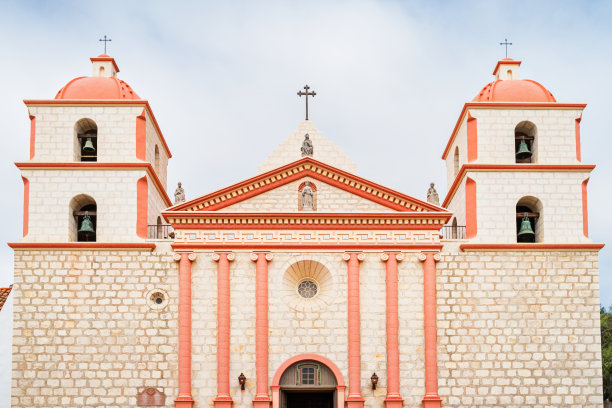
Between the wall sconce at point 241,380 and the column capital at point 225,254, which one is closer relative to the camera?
the wall sconce at point 241,380

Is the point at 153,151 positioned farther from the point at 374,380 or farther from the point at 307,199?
the point at 374,380

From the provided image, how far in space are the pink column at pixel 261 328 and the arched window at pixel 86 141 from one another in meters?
6.96

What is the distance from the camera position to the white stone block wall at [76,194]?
32656mm

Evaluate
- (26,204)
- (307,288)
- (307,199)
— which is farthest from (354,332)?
(26,204)

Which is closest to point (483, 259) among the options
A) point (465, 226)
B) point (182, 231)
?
point (465, 226)

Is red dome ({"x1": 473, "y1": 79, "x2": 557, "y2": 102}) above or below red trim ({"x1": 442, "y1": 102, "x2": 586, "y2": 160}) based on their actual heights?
above

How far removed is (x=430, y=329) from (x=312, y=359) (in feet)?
13.0

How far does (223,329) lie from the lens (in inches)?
1246

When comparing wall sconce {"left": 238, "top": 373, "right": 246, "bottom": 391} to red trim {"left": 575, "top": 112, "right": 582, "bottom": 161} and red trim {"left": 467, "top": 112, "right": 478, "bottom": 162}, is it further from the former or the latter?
red trim {"left": 575, "top": 112, "right": 582, "bottom": 161}

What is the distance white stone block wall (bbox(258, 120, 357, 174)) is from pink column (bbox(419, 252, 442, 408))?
5.13 metres

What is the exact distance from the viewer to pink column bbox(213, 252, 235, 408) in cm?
3122

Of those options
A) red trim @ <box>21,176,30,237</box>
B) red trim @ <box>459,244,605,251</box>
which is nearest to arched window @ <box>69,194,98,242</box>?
red trim @ <box>21,176,30,237</box>

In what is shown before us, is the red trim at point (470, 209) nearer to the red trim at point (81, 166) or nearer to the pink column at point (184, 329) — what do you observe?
the pink column at point (184, 329)

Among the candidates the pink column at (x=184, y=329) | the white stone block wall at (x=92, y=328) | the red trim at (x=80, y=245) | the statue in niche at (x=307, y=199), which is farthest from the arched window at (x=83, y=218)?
the statue in niche at (x=307, y=199)
